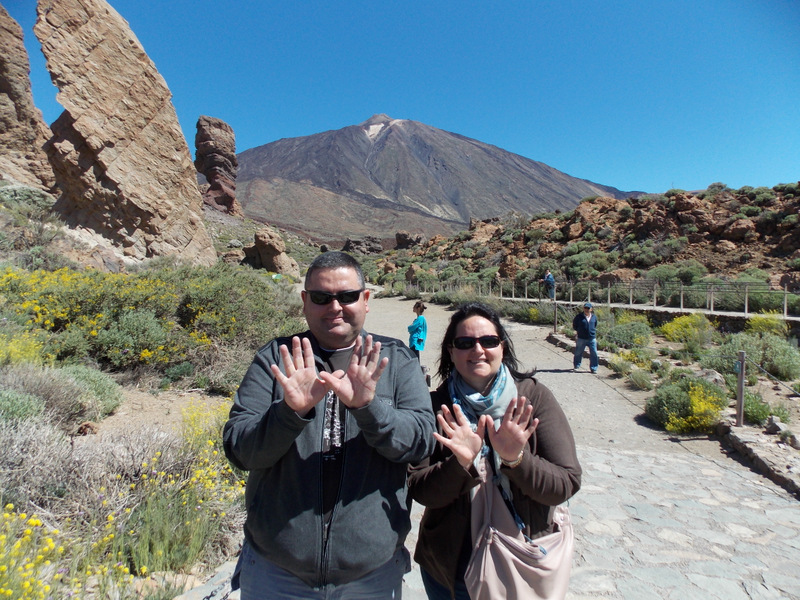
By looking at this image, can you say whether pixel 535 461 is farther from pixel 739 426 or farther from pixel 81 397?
pixel 739 426

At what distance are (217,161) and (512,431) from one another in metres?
54.8

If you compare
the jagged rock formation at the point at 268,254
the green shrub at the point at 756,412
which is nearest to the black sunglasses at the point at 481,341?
the green shrub at the point at 756,412

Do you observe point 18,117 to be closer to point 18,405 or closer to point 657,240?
point 18,405

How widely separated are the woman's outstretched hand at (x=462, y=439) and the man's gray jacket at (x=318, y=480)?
0.05 m

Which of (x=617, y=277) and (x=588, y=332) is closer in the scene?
(x=588, y=332)

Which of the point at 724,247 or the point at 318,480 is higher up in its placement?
the point at 724,247

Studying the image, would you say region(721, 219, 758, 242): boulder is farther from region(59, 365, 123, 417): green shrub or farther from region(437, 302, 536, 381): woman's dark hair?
region(59, 365, 123, 417): green shrub

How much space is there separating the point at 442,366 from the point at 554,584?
857 mm

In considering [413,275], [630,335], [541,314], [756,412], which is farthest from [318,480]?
[413,275]

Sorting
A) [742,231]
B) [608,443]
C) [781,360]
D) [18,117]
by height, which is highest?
[18,117]

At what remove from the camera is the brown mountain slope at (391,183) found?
96.3m

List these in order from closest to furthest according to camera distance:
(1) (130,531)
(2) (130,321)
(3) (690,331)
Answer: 1. (1) (130,531)
2. (2) (130,321)
3. (3) (690,331)

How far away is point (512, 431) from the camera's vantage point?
1372 millimetres

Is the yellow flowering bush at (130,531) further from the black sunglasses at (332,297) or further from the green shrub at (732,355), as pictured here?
the green shrub at (732,355)
